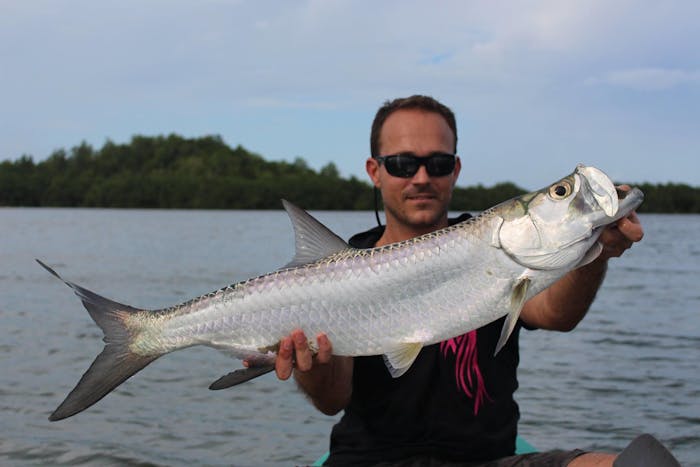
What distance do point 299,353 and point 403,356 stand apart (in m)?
0.47

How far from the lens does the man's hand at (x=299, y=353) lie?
3621 millimetres

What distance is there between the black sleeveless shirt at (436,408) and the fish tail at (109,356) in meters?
1.25

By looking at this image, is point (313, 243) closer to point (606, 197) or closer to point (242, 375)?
point (242, 375)

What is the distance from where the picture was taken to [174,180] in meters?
100

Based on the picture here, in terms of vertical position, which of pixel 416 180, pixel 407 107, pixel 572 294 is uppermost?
pixel 407 107

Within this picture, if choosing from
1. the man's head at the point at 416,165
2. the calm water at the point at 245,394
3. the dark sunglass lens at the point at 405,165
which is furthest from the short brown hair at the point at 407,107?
the calm water at the point at 245,394

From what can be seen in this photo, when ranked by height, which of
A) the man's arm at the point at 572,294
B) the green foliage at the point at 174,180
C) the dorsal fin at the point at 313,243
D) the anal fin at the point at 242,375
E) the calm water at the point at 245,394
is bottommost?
the calm water at the point at 245,394

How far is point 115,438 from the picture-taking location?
851 centimetres

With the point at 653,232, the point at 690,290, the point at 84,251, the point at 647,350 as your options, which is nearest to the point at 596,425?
the point at 647,350

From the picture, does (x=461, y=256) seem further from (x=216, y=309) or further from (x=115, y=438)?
(x=115, y=438)

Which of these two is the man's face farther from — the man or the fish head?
the fish head

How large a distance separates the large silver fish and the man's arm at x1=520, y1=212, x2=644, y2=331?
0.34ft

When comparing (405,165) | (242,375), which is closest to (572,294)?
(405,165)

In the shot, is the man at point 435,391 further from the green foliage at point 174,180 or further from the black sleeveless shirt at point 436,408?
the green foliage at point 174,180
